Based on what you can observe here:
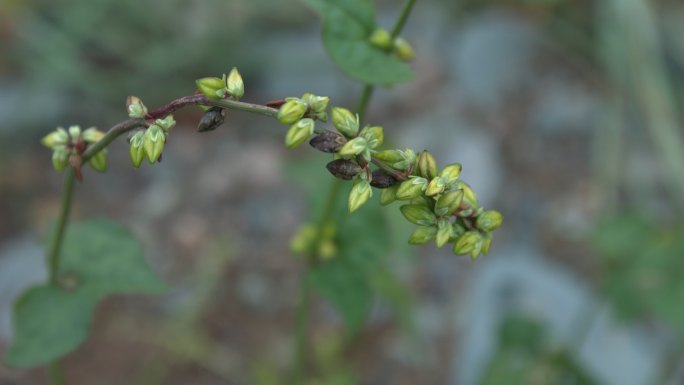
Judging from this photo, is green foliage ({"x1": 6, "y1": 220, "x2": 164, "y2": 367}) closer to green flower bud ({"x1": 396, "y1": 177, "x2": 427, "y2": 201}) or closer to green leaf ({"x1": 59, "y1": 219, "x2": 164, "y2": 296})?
green leaf ({"x1": 59, "y1": 219, "x2": 164, "y2": 296})

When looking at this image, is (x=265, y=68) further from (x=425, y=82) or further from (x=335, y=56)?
(x=335, y=56)

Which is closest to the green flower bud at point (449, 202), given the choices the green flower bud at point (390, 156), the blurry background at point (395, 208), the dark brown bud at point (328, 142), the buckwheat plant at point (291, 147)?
the buckwheat plant at point (291, 147)

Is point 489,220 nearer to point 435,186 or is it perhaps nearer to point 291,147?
point 435,186

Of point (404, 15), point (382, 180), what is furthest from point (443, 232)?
point (404, 15)

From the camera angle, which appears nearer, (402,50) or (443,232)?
(443,232)

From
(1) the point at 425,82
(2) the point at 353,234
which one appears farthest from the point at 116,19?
(2) the point at 353,234

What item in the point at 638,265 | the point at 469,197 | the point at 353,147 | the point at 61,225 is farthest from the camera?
the point at 638,265

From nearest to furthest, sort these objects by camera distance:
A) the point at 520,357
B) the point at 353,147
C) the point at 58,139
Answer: the point at 353,147 < the point at 58,139 < the point at 520,357

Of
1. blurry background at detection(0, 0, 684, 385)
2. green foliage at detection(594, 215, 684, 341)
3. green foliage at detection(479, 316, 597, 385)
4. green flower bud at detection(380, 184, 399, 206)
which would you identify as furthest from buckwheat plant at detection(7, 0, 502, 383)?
green foliage at detection(594, 215, 684, 341)

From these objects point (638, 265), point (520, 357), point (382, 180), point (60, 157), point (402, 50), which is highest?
point (402, 50)
